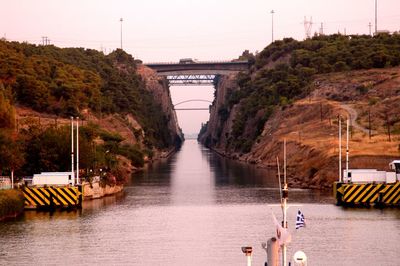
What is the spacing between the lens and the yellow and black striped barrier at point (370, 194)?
7712cm

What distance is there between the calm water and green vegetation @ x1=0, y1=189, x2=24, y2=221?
991mm

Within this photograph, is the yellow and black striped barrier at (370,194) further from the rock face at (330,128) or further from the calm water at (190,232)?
the rock face at (330,128)

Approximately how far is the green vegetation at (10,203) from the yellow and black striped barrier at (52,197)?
1.20 metres

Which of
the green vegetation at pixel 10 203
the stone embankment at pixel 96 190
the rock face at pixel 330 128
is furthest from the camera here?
the rock face at pixel 330 128

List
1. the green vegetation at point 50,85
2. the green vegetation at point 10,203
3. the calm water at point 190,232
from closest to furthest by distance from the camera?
1. the calm water at point 190,232
2. the green vegetation at point 10,203
3. the green vegetation at point 50,85

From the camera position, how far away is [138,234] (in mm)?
60406

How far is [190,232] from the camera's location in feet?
201

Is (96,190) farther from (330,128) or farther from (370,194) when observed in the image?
(330,128)

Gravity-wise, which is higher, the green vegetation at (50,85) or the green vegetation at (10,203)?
the green vegetation at (50,85)

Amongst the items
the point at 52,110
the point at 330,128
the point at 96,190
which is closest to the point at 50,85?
the point at 52,110

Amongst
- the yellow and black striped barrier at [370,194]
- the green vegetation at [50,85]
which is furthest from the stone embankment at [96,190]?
the green vegetation at [50,85]

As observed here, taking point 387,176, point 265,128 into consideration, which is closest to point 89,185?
point 387,176

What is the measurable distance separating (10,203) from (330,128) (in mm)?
79421

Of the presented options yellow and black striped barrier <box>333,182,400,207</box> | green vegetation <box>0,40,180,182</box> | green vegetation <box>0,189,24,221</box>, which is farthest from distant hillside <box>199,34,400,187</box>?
green vegetation <box>0,189,24,221</box>
